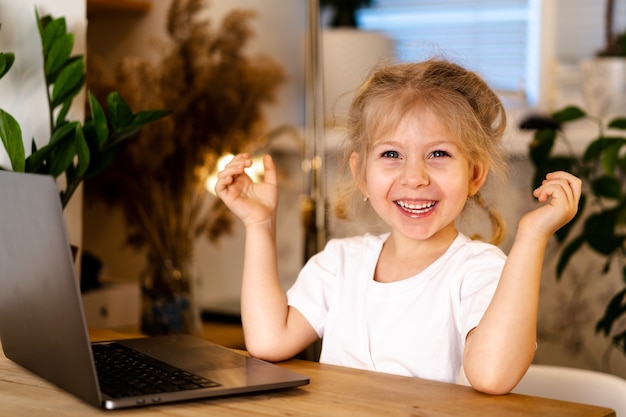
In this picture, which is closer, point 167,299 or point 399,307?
point 399,307

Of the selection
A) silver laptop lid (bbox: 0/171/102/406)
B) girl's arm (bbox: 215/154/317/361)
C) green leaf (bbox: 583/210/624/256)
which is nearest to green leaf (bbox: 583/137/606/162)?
green leaf (bbox: 583/210/624/256)

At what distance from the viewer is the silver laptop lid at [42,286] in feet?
2.84

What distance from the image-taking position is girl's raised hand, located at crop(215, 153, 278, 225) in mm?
1263


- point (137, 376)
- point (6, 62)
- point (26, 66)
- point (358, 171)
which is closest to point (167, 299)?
point (26, 66)

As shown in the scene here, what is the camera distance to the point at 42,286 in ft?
3.08

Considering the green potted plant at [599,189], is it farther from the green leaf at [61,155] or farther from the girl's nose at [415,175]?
the green leaf at [61,155]

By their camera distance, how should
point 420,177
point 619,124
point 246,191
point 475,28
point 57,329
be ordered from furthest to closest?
point 475,28 < point 619,124 < point 246,191 < point 420,177 < point 57,329

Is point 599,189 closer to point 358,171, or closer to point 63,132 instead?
point 358,171

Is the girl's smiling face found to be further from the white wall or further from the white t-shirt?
the white wall

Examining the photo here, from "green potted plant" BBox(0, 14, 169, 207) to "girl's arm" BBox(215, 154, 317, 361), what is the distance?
0.26 meters

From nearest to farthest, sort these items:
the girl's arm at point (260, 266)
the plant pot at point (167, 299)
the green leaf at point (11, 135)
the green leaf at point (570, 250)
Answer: the girl's arm at point (260, 266) < the green leaf at point (11, 135) < the green leaf at point (570, 250) < the plant pot at point (167, 299)

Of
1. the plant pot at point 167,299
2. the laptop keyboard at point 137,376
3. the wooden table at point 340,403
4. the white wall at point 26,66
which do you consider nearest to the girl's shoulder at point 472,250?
the wooden table at point 340,403

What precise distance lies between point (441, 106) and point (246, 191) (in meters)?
0.30

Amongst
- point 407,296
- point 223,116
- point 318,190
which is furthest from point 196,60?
point 407,296
